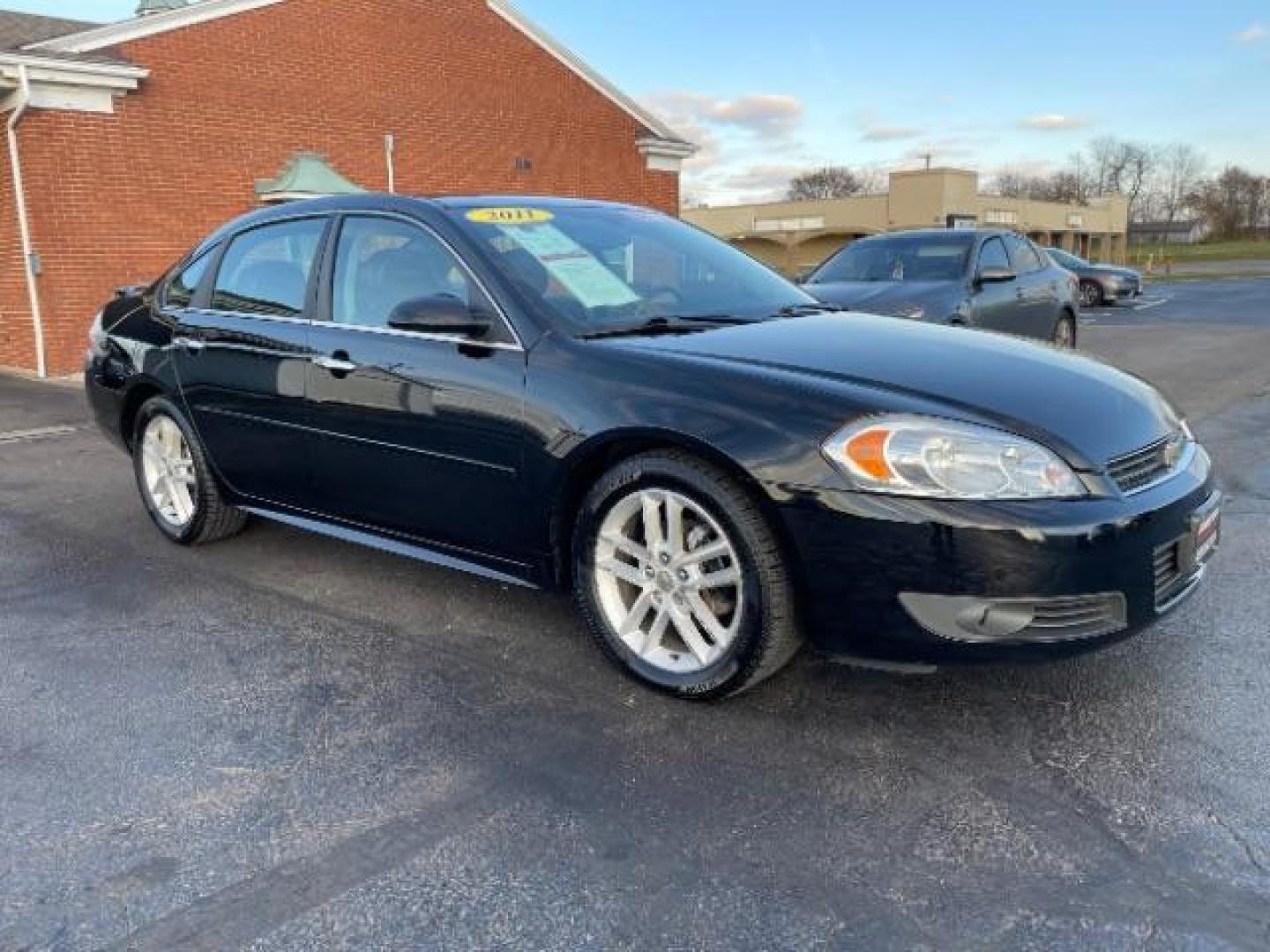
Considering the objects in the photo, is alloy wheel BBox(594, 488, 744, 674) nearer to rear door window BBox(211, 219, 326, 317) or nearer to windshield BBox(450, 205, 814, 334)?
windshield BBox(450, 205, 814, 334)

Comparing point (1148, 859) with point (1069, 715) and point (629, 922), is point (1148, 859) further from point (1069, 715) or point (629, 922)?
point (629, 922)

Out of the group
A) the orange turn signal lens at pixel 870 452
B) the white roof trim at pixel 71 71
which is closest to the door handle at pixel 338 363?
the orange turn signal lens at pixel 870 452

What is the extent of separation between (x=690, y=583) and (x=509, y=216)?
5.35ft

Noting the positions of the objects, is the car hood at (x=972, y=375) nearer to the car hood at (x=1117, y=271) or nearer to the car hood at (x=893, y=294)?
the car hood at (x=893, y=294)

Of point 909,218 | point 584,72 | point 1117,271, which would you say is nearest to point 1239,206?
point 909,218

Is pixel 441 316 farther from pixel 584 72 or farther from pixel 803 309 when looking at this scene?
pixel 584 72

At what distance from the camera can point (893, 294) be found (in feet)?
27.0

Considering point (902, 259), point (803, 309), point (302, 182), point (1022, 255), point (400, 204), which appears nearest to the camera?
point (400, 204)

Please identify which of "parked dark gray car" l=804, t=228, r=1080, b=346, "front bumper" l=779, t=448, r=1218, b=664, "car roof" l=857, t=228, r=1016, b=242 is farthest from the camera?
"car roof" l=857, t=228, r=1016, b=242

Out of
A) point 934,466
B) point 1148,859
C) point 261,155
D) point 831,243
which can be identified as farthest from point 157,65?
point 831,243

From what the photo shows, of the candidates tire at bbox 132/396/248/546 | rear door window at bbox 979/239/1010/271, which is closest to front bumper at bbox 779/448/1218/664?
tire at bbox 132/396/248/546

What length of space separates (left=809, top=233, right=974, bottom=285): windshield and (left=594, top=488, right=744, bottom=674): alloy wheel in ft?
20.6

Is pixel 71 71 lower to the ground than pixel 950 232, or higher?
higher

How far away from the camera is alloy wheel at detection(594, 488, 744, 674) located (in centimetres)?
305
